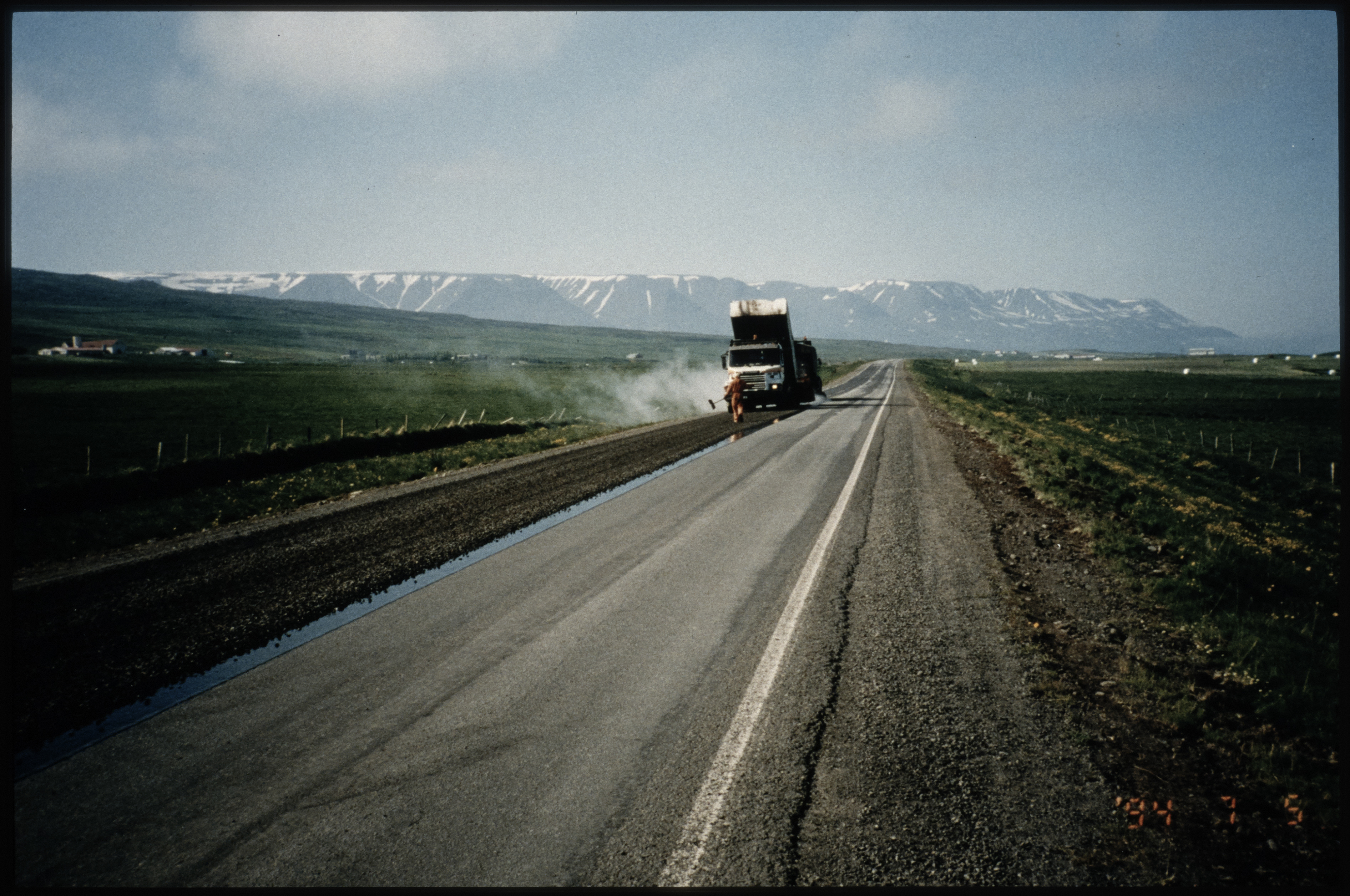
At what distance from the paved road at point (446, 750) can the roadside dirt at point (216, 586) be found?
2.41ft

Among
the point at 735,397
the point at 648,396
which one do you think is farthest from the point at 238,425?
the point at 735,397

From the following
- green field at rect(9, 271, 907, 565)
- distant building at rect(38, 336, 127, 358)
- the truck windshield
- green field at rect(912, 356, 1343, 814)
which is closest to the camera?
green field at rect(912, 356, 1343, 814)

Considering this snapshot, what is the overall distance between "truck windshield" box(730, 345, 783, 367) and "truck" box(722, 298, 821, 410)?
0.05ft

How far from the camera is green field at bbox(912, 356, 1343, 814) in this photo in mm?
4246

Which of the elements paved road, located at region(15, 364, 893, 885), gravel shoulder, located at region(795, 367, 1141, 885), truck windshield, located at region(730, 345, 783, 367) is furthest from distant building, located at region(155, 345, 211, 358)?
gravel shoulder, located at region(795, 367, 1141, 885)

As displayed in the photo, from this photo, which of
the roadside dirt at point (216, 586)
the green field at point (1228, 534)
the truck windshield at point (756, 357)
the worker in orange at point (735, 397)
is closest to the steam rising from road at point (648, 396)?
the truck windshield at point (756, 357)

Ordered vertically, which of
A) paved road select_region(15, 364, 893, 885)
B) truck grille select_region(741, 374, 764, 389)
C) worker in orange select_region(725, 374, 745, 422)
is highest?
truck grille select_region(741, 374, 764, 389)

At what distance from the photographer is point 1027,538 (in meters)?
8.29

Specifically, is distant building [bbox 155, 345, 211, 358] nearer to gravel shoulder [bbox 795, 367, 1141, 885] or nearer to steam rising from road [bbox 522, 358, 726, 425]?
steam rising from road [bbox 522, 358, 726, 425]

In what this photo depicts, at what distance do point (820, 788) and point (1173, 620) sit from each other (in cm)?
441

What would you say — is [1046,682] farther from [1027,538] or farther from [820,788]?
[1027,538]

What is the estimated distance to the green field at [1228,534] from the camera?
4246 mm

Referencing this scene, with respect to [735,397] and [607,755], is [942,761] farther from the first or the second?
[735,397]

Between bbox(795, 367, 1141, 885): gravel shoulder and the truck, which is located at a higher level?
the truck
